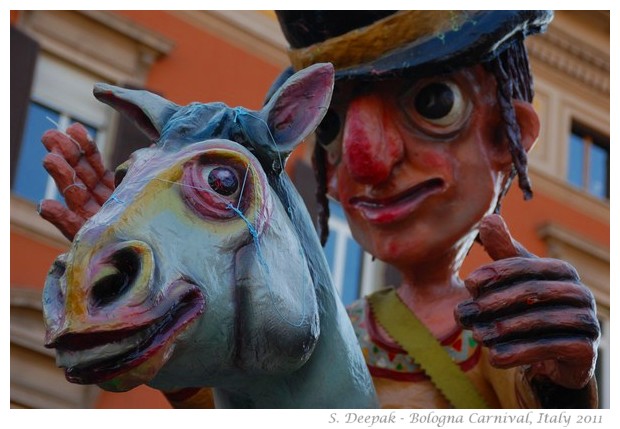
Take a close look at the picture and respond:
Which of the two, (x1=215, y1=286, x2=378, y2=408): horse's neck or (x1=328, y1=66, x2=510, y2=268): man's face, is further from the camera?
(x1=328, y1=66, x2=510, y2=268): man's face

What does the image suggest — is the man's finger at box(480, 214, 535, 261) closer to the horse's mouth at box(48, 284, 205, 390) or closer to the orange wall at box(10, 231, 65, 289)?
the horse's mouth at box(48, 284, 205, 390)

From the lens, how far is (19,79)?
7.07 metres

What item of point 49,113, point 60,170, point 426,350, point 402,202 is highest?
point 60,170

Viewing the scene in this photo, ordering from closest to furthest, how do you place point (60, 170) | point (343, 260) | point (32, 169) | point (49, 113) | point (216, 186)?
1. point (216, 186)
2. point (60, 170)
3. point (32, 169)
4. point (49, 113)
5. point (343, 260)

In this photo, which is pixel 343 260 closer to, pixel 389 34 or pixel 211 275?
pixel 389 34

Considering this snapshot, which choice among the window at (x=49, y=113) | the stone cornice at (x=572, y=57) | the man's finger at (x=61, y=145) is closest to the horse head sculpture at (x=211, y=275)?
the man's finger at (x=61, y=145)

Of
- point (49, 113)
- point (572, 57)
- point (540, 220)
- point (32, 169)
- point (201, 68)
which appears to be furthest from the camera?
point (572, 57)

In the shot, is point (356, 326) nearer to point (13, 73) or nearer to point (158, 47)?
point (13, 73)

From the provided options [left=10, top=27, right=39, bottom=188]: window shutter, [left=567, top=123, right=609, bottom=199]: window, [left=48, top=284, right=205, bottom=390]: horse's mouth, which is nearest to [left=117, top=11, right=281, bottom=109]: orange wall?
[left=10, top=27, right=39, bottom=188]: window shutter

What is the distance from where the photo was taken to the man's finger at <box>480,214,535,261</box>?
1.56m

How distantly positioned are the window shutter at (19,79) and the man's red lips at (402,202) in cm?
483

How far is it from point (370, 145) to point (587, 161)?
790 cm

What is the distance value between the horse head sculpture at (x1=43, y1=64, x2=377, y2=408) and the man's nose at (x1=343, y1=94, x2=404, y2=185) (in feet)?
1.56

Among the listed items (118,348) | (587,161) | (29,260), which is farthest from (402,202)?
(587,161)
